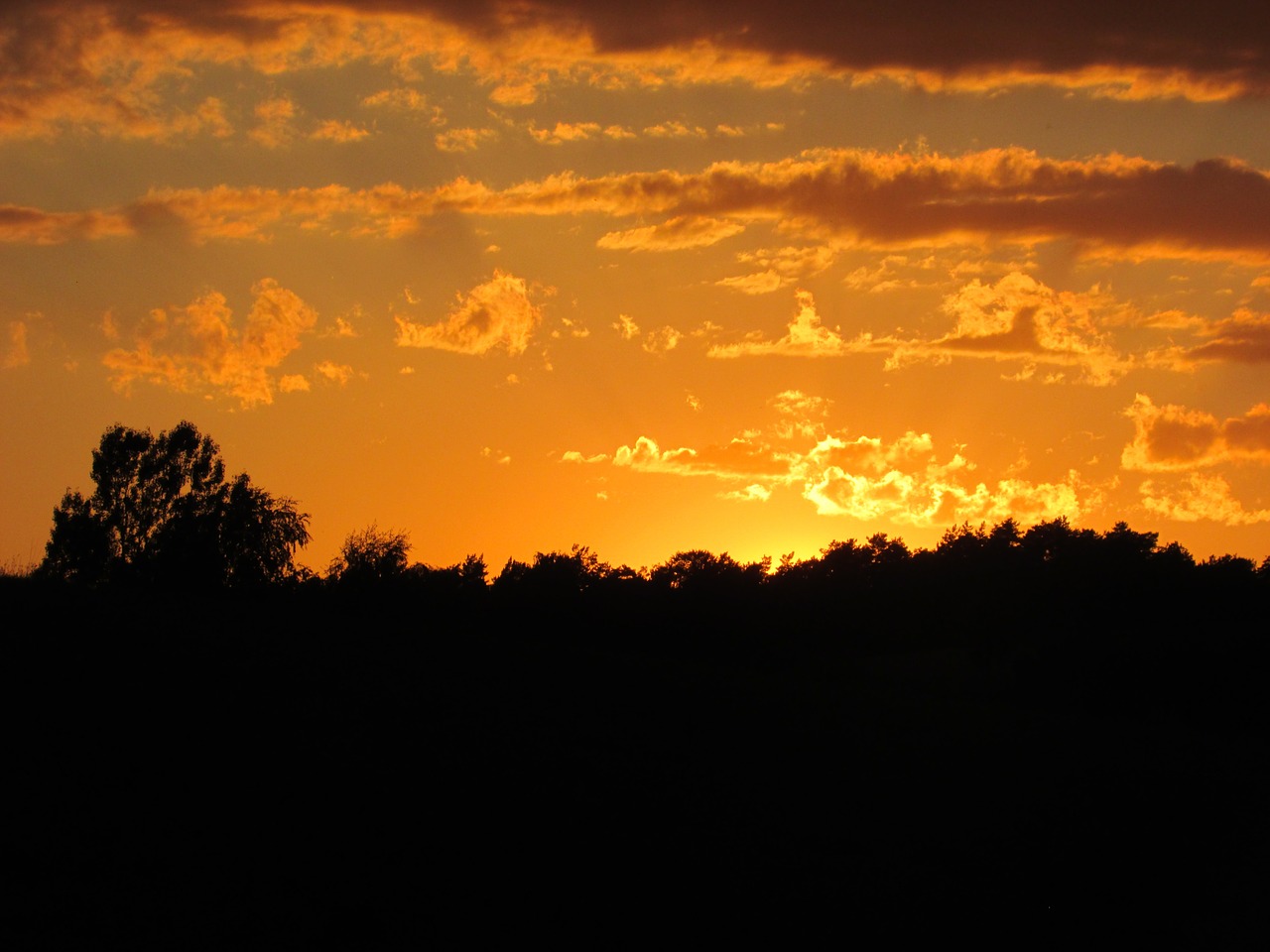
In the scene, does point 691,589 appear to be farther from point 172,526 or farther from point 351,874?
point 351,874

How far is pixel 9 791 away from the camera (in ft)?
36.3

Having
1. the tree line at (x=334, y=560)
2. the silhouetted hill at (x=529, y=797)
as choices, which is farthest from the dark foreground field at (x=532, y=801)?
the tree line at (x=334, y=560)

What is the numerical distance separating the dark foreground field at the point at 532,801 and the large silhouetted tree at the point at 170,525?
143ft

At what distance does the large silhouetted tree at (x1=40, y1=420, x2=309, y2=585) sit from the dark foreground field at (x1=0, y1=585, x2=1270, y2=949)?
43.6 meters

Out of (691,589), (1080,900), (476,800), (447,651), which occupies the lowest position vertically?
(1080,900)

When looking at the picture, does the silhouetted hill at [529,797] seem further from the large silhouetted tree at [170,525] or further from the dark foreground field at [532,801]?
the large silhouetted tree at [170,525]

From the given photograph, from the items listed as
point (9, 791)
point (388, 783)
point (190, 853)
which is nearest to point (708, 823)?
point (388, 783)

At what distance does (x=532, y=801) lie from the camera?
48.9 ft

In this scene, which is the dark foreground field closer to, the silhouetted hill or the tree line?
the silhouetted hill

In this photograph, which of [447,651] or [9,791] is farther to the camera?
[447,651]

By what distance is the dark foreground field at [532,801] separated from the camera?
36.6 ft

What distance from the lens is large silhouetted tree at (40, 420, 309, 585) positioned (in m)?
62.5

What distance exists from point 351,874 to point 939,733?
16.7 m

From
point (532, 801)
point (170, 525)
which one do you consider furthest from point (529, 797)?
point (170, 525)
